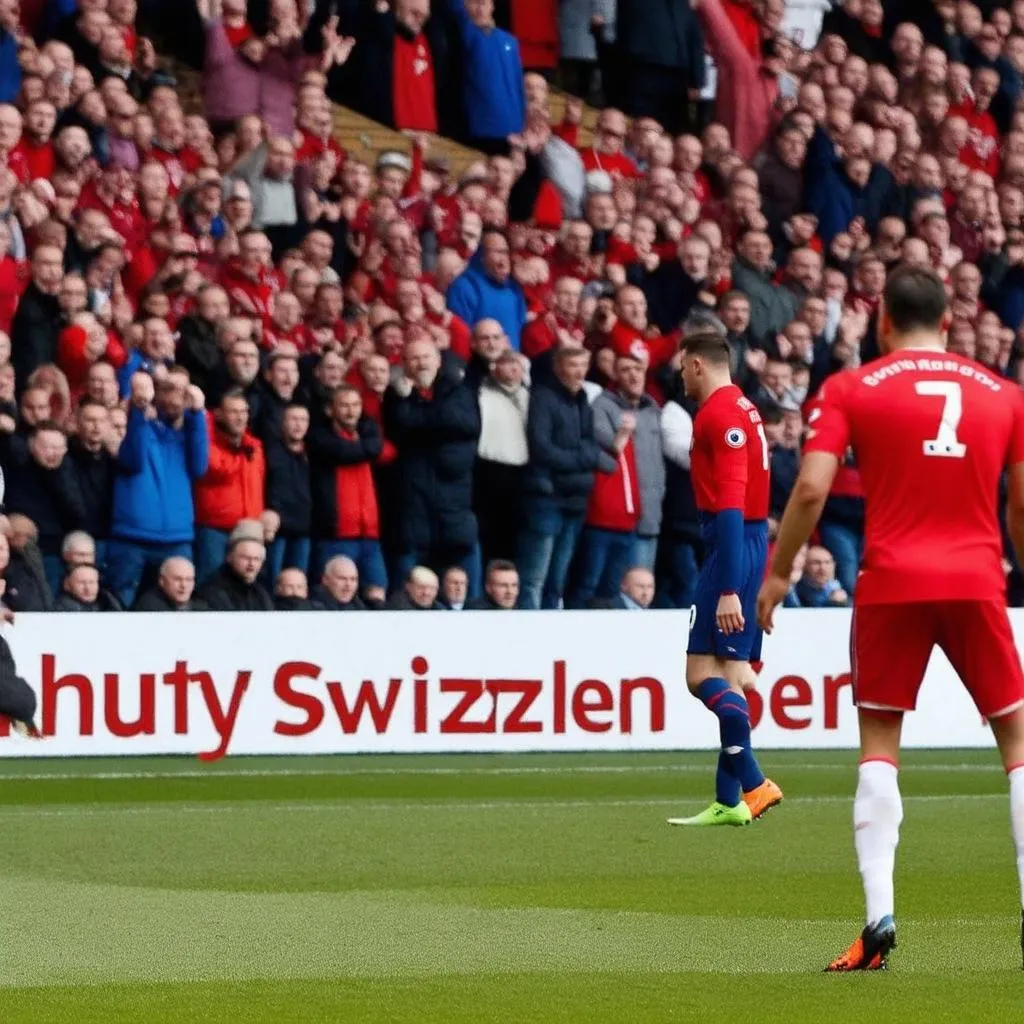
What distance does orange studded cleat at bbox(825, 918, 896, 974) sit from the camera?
7.82 metres

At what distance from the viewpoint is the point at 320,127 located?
762 inches

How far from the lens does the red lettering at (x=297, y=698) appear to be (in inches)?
674

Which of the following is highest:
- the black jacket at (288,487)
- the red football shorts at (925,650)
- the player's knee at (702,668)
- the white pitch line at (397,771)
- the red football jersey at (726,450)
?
the red football shorts at (925,650)

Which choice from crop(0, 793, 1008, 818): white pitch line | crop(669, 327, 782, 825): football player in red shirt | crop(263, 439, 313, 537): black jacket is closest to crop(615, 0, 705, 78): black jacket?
crop(263, 439, 313, 537): black jacket

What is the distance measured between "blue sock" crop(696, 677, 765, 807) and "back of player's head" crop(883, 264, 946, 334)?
16.2 feet

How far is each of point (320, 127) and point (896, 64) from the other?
22.7 feet

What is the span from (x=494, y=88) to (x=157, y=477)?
564 centimetres

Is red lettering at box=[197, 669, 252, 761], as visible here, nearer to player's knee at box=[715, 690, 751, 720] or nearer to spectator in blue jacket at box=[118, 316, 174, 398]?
spectator in blue jacket at box=[118, 316, 174, 398]

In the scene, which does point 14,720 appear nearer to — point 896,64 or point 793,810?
point 793,810

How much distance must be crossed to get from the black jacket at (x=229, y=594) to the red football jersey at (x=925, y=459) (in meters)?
9.78

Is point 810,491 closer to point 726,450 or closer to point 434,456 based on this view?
point 726,450

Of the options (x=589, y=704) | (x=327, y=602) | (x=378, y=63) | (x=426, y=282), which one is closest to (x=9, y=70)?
(x=426, y=282)

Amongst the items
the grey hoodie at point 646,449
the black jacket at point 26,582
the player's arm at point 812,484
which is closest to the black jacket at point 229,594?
the black jacket at point 26,582

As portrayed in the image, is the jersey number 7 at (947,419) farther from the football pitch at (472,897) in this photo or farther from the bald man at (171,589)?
the bald man at (171,589)
